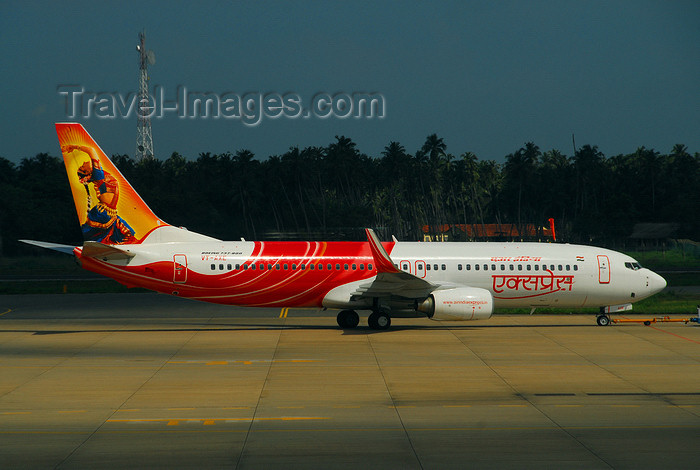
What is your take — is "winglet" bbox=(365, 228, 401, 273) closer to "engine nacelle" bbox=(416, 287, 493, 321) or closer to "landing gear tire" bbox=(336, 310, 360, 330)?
"engine nacelle" bbox=(416, 287, 493, 321)

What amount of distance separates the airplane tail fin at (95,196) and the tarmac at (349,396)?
4090 mm

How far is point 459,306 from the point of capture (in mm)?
28188

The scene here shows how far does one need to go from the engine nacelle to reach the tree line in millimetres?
45571

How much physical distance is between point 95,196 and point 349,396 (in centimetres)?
1752

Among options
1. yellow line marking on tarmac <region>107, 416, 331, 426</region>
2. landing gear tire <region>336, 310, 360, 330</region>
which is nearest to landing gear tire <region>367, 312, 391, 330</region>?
landing gear tire <region>336, 310, 360, 330</region>

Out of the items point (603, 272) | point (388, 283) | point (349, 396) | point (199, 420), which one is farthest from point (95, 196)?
point (603, 272)

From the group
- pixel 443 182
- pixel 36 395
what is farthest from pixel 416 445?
pixel 443 182

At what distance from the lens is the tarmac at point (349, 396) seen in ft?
41.3

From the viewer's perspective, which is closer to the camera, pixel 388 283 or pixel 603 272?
pixel 388 283

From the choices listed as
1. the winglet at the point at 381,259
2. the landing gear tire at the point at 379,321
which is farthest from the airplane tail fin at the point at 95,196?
the landing gear tire at the point at 379,321

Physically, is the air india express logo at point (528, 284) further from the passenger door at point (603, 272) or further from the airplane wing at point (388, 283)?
the airplane wing at point (388, 283)

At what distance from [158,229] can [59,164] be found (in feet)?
292

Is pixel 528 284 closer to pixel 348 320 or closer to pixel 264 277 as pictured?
pixel 348 320

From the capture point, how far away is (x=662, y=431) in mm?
14070
